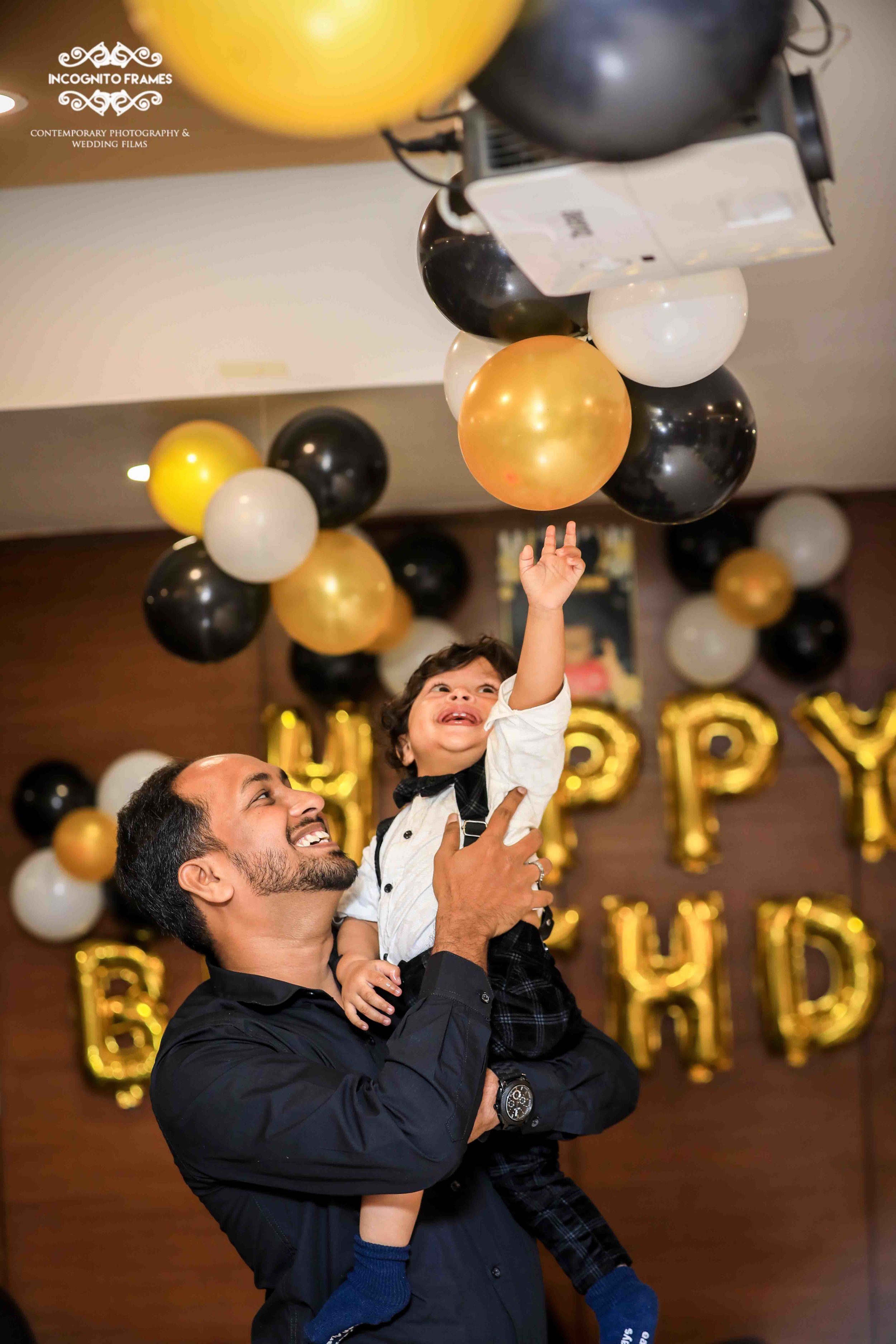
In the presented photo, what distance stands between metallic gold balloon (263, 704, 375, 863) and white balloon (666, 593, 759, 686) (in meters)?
1.03

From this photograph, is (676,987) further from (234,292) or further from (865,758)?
(234,292)

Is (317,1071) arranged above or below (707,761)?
above

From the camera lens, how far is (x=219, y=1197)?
1.51 m

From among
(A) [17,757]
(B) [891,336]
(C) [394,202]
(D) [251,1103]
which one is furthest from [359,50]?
(A) [17,757]

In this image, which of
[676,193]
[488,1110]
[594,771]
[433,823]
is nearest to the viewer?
[676,193]

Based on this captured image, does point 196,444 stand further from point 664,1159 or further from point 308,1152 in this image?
point 664,1159

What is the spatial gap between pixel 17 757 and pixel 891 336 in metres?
3.17

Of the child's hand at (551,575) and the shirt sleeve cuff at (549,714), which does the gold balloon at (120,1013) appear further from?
the child's hand at (551,575)

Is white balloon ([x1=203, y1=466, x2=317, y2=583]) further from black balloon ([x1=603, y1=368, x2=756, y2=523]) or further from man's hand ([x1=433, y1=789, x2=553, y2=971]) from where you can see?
man's hand ([x1=433, y1=789, x2=553, y2=971])

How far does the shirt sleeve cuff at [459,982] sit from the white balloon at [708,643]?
232 cm

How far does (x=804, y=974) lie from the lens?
3.83 metres

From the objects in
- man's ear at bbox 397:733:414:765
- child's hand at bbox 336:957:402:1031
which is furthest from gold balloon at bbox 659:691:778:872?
child's hand at bbox 336:957:402:1031

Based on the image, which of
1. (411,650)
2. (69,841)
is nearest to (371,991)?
(411,650)

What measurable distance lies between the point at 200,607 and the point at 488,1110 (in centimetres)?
150
